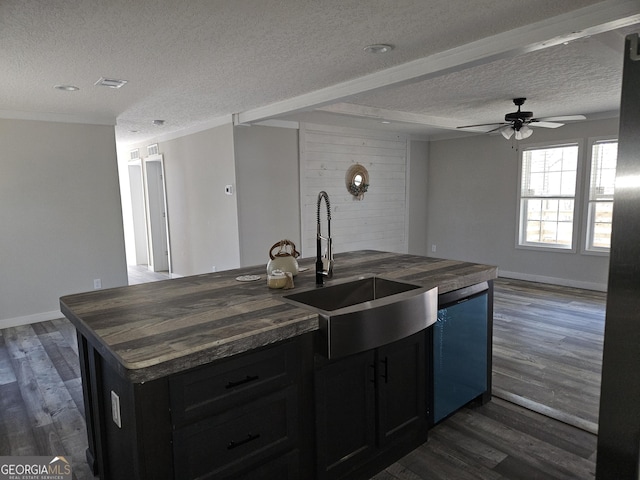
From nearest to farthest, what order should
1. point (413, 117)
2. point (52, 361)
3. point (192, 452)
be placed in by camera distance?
point (192, 452), point (52, 361), point (413, 117)

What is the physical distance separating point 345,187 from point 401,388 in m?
4.50

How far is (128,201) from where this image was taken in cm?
834

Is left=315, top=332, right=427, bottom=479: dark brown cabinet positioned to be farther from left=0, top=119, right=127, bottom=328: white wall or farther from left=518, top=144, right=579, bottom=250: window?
left=518, top=144, right=579, bottom=250: window

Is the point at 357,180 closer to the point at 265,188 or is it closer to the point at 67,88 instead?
the point at 265,188

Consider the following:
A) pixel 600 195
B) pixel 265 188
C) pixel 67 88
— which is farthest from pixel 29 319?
pixel 600 195

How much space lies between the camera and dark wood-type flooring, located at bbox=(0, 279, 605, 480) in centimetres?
212

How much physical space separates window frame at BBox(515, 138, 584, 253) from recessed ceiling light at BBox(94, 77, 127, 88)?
18.1ft

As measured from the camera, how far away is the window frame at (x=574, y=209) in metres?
5.59

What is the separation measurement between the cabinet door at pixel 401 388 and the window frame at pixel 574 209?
186 inches

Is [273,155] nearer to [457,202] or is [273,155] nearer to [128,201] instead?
[457,202]

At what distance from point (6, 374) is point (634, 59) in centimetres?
434

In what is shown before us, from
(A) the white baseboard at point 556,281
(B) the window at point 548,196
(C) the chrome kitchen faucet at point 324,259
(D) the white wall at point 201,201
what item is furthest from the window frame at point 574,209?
(C) the chrome kitchen faucet at point 324,259

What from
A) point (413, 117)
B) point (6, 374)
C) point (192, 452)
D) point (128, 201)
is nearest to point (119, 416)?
point (192, 452)

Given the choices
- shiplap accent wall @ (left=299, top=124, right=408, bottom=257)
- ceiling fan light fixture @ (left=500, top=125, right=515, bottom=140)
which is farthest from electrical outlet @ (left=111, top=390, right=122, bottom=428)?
ceiling fan light fixture @ (left=500, top=125, right=515, bottom=140)
